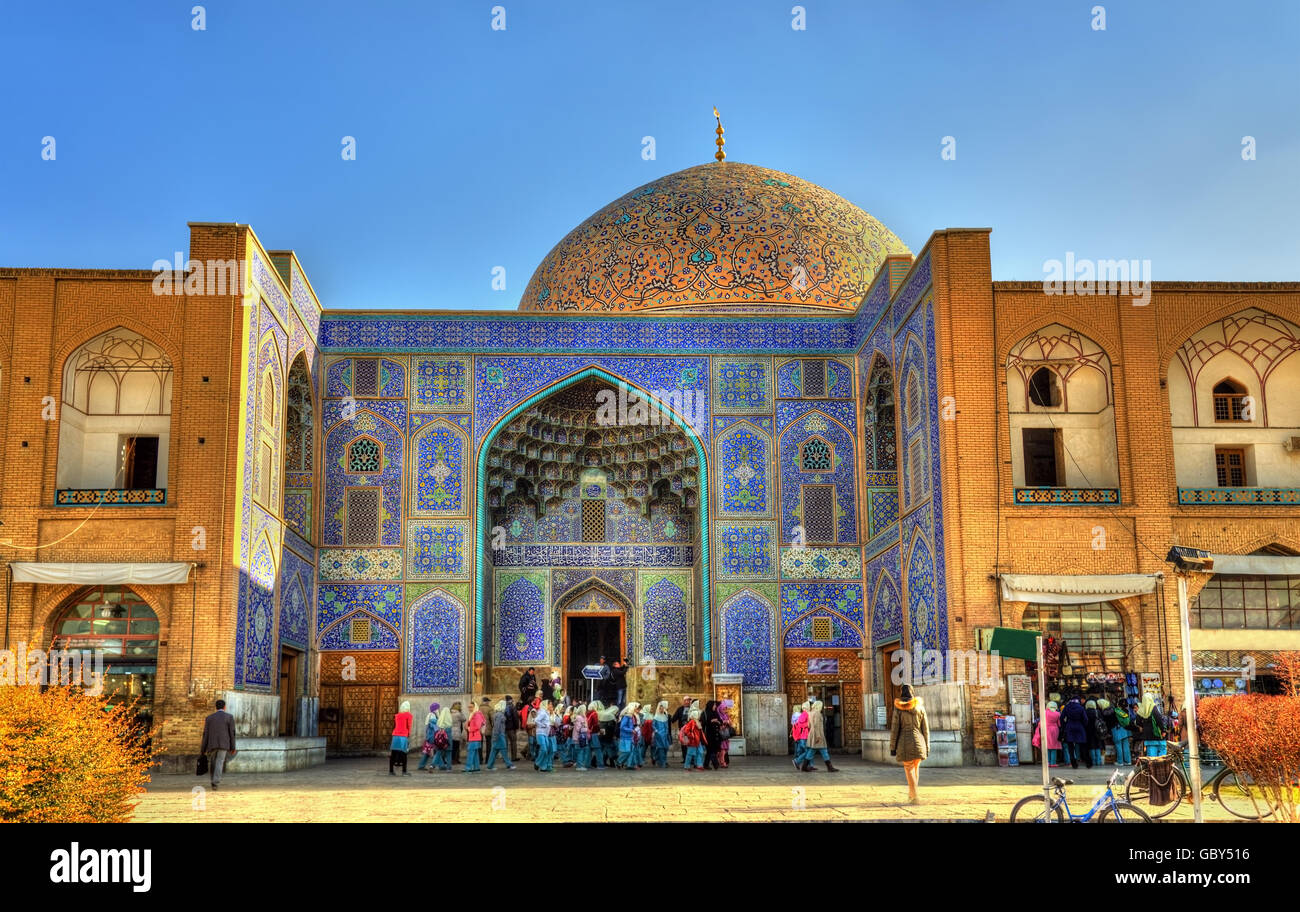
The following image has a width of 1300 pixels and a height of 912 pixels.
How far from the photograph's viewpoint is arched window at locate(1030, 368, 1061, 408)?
16.7 meters

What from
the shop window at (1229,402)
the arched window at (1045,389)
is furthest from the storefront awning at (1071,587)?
the shop window at (1229,402)

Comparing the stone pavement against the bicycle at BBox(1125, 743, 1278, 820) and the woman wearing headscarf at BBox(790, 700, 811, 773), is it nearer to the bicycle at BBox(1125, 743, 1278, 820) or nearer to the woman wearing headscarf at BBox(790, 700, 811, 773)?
the bicycle at BBox(1125, 743, 1278, 820)

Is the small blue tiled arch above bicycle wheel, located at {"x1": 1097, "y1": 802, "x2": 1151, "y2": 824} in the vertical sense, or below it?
above

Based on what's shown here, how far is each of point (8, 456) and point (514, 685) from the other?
7.96 meters

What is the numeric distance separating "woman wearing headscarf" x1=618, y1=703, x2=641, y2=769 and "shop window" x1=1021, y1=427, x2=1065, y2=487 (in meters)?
5.80

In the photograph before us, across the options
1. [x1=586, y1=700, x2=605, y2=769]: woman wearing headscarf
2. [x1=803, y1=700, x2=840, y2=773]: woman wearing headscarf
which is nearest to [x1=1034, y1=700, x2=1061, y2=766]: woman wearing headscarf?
[x1=803, y1=700, x2=840, y2=773]: woman wearing headscarf

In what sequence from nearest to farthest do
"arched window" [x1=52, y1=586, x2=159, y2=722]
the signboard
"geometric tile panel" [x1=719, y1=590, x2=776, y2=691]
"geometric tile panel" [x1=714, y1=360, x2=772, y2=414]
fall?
the signboard < "arched window" [x1=52, y1=586, x2=159, y2=722] < "geometric tile panel" [x1=719, y1=590, x2=776, y2=691] < "geometric tile panel" [x1=714, y1=360, x2=772, y2=414]

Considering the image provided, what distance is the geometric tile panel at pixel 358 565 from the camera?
62.8 ft

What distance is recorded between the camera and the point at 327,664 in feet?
62.2

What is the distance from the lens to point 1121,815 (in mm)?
7141

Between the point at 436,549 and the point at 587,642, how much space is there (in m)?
3.06

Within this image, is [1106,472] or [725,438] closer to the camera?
[1106,472]
